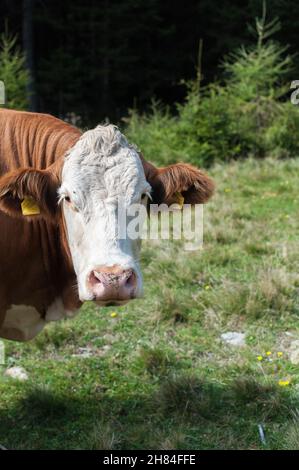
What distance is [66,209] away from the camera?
3.68m

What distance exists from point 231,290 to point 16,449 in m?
2.56

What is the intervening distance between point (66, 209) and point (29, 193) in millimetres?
235

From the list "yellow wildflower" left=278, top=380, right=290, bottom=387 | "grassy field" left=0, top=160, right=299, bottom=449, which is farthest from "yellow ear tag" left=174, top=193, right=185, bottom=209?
"yellow wildflower" left=278, top=380, right=290, bottom=387

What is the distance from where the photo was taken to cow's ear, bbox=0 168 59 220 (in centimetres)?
360

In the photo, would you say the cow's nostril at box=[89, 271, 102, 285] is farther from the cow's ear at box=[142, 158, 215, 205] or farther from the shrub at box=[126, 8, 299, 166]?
the shrub at box=[126, 8, 299, 166]

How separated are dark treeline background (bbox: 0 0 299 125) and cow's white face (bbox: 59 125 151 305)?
17.1 meters

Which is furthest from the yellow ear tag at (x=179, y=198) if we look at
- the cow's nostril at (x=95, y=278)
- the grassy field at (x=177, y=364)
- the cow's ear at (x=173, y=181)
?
the grassy field at (x=177, y=364)

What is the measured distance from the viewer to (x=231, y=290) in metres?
5.90

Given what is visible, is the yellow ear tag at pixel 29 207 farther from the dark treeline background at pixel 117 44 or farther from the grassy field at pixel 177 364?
the dark treeline background at pixel 117 44

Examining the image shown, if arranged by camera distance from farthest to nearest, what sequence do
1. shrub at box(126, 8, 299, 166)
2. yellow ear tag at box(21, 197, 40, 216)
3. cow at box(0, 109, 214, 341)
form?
shrub at box(126, 8, 299, 166), yellow ear tag at box(21, 197, 40, 216), cow at box(0, 109, 214, 341)

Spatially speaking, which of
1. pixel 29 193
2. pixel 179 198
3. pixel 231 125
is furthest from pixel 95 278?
pixel 231 125

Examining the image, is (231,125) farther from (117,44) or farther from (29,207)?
(117,44)
